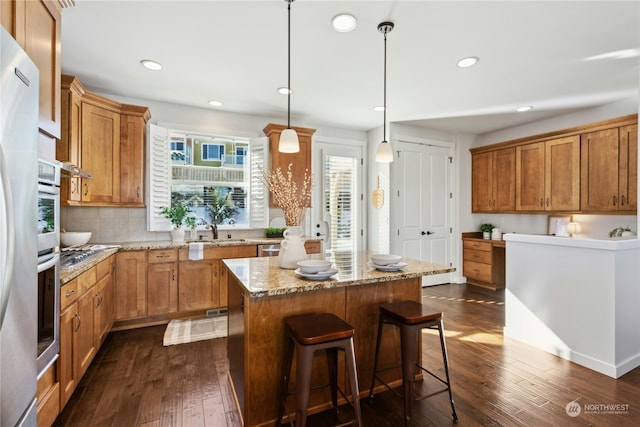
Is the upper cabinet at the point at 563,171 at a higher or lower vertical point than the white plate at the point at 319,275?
higher

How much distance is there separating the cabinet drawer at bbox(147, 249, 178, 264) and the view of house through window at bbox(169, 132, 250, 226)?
74cm

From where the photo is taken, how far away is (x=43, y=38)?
1.70 meters

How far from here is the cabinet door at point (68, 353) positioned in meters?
1.81

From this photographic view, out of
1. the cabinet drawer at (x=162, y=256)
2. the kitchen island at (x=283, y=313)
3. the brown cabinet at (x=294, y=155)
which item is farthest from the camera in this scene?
the brown cabinet at (x=294, y=155)

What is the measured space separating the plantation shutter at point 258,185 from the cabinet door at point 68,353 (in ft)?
8.27

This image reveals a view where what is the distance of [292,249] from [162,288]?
216 cm

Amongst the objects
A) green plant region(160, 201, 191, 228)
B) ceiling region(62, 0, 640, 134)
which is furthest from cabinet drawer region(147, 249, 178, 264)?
ceiling region(62, 0, 640, 134)

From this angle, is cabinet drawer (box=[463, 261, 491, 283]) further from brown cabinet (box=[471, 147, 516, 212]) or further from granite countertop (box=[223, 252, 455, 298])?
granite countertop (box=[223, 252, 455, 298])

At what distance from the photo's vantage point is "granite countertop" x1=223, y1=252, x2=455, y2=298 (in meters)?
1.60

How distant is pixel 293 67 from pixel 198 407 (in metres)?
3.00

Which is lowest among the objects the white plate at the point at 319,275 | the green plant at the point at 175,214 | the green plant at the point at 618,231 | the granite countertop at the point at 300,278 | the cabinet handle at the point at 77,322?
the cabinet handle at the point at 77,322

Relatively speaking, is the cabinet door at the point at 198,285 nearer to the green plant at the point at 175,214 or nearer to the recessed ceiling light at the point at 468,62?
the green plant at the point at 175,214

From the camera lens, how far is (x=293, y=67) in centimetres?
Answer: 300

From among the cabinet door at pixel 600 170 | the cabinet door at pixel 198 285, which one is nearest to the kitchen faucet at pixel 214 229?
the cabinet door at pixel 198 285
